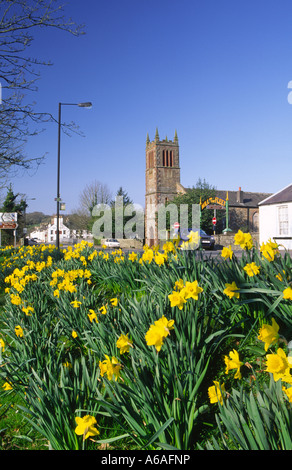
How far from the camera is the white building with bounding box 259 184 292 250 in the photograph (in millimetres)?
21017

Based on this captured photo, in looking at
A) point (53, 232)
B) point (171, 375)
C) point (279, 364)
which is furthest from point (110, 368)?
point (53, 232)

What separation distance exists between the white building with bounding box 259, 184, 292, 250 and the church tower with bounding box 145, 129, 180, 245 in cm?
3776

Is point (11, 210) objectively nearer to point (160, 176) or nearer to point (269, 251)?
point (160, 176)

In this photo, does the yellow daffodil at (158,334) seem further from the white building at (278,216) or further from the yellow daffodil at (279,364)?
the white building at (278,216)

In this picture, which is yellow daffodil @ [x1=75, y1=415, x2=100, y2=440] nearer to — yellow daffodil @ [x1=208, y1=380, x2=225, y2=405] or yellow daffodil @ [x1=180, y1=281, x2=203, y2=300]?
yellow daffodil @ [x1=208, y1=380, x2=225, y2=405]

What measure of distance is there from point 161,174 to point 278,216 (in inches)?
1669

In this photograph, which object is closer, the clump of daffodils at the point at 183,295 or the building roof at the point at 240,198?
the clump of daffodils at the point at 183,295

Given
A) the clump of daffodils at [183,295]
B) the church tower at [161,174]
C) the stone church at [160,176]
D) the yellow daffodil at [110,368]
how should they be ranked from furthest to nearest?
the church tower at [161,174] < the stone church at [160,176] < the clump of daffodils at [183,295] < the yellow daffodil at [110,368]

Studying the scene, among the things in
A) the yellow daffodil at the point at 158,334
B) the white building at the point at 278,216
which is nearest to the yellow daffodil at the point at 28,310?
the yellow daffodil at the point at 158,334

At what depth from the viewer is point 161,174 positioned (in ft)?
205

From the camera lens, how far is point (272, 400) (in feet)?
5.32

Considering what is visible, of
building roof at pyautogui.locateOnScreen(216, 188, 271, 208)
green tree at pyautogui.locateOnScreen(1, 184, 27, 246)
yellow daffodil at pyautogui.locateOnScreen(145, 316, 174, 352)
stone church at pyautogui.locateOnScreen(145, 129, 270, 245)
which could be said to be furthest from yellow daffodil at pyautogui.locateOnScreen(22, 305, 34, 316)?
stone church at pyautogui.locateOnScreen(145, 129, 270, 245)

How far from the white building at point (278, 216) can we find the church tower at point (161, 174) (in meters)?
37.8

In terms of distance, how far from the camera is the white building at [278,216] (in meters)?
21.0
